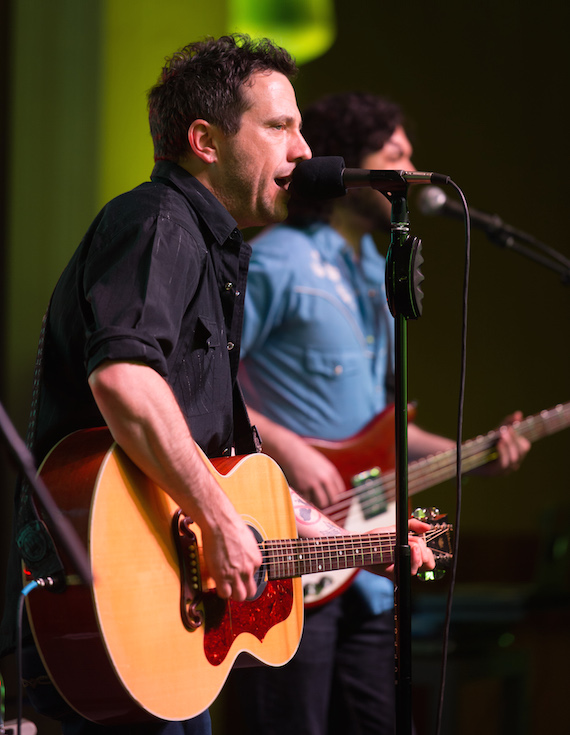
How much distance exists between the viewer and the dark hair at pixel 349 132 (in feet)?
10.4

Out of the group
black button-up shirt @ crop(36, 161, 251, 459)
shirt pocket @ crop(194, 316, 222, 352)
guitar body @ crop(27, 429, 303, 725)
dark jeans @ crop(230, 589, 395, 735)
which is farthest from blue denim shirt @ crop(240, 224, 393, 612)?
guitar body @ crop(27, 429, 303, 725)

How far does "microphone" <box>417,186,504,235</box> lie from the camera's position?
8.73 ft

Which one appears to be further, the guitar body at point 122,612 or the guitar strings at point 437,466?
the guitar strings at point 437,466

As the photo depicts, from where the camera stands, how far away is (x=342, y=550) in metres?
1.99

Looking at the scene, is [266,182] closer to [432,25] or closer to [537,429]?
[537,429]

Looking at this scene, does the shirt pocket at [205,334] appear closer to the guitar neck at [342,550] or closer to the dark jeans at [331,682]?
the guitar neck at [342,550]

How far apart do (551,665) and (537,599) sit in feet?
1.68

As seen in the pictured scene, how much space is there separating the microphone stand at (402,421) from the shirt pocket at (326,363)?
3.91ft

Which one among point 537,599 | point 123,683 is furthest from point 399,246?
point 537,599

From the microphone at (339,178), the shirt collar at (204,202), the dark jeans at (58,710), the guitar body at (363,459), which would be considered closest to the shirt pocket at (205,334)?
the shirt collar at (204,202)

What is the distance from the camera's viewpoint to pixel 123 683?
1473mm

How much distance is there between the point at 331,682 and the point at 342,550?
86 cm

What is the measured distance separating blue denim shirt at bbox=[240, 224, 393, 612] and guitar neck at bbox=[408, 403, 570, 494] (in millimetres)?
252

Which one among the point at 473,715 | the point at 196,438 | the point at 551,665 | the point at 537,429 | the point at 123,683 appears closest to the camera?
the point at 123,683
